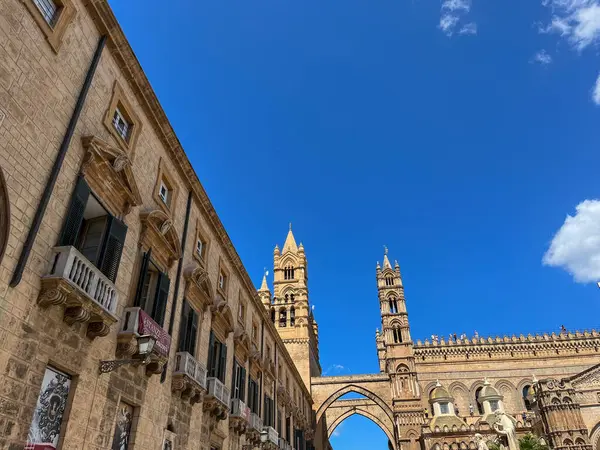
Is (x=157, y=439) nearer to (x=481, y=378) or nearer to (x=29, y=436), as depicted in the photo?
(x=29, y=436)

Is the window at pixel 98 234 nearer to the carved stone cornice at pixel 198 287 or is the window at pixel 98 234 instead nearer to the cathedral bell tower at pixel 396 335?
the carved stone cornice at pixel 198 287

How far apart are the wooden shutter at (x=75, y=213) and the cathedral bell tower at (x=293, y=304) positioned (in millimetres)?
41912

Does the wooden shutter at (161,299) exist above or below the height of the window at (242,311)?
below

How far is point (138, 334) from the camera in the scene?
33.3 ft

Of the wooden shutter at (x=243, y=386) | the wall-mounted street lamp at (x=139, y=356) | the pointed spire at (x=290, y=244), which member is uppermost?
the pointed spire at (x=290, y=244)

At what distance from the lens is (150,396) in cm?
1138

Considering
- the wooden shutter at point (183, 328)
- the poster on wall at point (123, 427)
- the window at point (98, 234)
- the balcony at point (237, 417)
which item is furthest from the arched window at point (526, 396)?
the window at point (98, 234)

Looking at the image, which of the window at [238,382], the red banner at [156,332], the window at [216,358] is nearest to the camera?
the red banner at [156,332]

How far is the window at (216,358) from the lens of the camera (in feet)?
52.7

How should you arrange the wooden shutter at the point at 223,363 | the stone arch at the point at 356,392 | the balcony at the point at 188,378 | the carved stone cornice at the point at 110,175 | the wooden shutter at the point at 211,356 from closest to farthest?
the carved stone cornice at the point at 110,175 < the balcony at the point at 188,378 < the wooden shutter at the point at 211,356 < the wooden shutter at the point at 223,363 < the stone arch at the point at 356,392

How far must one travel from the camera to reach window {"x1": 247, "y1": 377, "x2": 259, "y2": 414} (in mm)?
20888

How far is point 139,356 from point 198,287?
4.89m

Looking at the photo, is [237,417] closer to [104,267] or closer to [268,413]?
[268,413]

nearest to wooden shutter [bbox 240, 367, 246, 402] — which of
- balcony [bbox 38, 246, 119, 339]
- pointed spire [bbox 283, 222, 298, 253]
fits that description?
balcony [bbox 38, 246, 119, 339]
